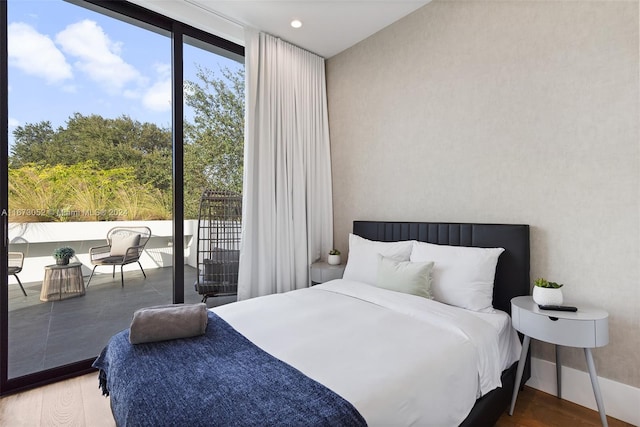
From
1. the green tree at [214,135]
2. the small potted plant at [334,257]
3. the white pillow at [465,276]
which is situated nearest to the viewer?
the white pillow at [465,276]

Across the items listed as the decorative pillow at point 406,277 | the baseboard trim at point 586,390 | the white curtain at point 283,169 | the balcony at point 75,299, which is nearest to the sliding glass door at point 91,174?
the balcony at point 75,299

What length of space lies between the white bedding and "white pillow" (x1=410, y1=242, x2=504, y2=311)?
109 millimetres

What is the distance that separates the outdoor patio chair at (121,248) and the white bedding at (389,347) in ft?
3.89

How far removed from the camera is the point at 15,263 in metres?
2.17

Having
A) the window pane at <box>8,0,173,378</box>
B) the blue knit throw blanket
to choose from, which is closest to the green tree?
the window pane at <box>8,0,173,378</box>

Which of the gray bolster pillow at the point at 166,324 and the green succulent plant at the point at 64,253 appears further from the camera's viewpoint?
the green succulent plant at the point at 64,253

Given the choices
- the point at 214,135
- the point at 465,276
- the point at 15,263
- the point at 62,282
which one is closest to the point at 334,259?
the point at 465,276

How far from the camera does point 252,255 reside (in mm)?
2996

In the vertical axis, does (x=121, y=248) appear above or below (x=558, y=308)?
above

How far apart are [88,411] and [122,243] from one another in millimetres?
1217

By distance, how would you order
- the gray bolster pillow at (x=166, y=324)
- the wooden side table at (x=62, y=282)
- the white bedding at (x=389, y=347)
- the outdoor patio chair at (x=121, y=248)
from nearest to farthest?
the white bedding at (x=389, y=347) → the gray bolster pillow at (x=166, y=324) → the wooden side table at (x=62, y=282) → the outdoor patio chair at (x=121, y=248)

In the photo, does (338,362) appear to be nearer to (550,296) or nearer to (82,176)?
(550,296)

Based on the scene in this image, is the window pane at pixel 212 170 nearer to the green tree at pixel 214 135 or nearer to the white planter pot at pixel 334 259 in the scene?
the green tree at pixel 214 135

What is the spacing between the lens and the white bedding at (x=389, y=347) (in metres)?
1.16
